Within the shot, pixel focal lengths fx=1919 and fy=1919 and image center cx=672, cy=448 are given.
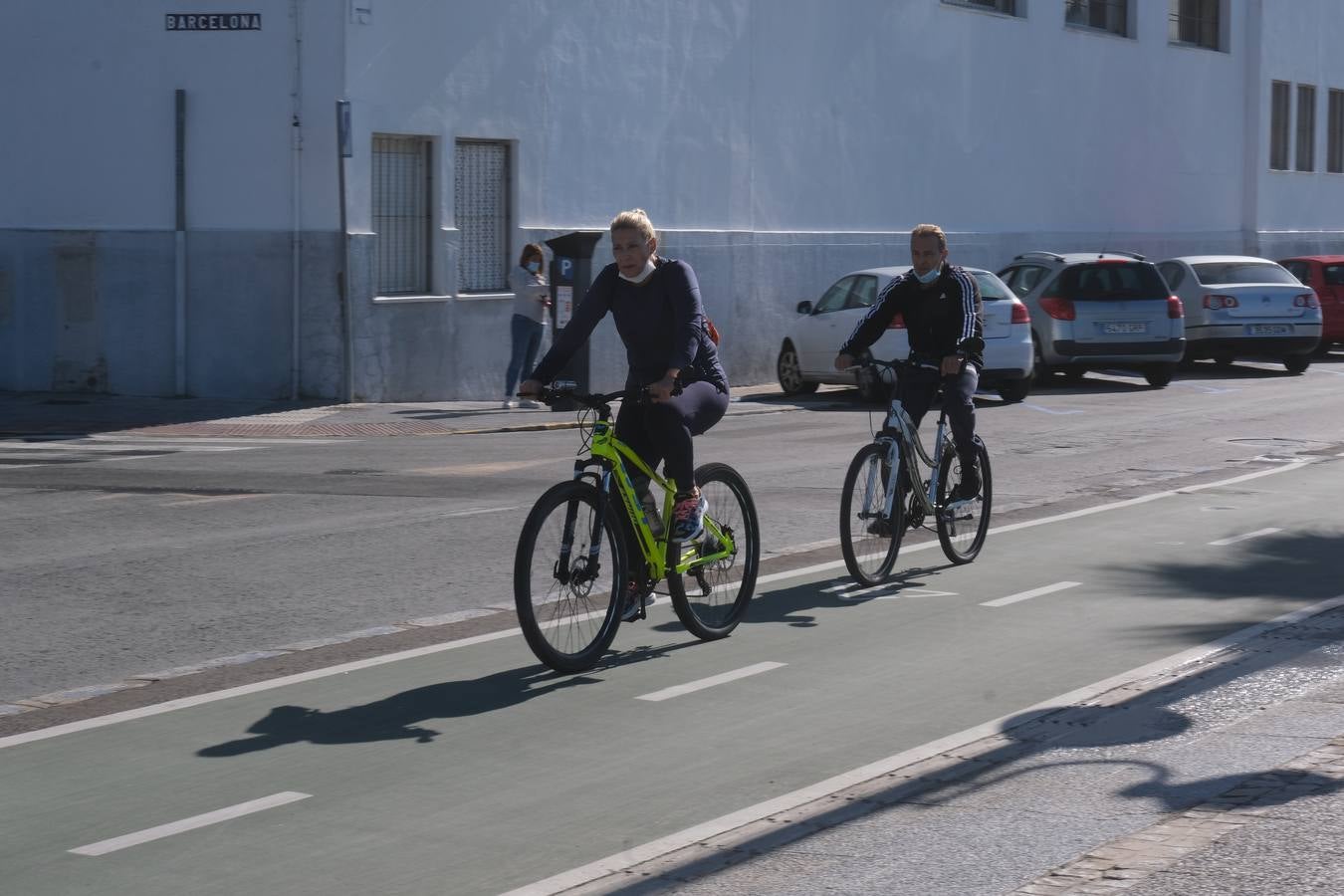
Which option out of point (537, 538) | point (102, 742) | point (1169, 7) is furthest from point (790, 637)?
point (1169, 7)

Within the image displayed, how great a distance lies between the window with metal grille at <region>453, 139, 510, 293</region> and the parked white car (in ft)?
11.9

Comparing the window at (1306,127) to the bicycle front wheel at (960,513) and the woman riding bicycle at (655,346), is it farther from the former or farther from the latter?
the woman riding bicycle at (655,346)

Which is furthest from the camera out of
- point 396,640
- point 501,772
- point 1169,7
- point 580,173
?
point 1169,7

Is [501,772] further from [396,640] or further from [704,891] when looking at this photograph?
[396,640]

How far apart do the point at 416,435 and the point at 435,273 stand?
154 inches

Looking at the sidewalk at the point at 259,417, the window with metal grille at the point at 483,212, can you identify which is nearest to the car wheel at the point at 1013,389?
the sidewalk at the point at 259,417

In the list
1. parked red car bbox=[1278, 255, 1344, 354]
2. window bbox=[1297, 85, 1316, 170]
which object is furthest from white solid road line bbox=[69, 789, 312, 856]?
window bbox=[1297, 85, 1316, 170]

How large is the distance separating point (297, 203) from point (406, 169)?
5.08 feet

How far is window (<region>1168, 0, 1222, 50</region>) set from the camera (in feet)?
123

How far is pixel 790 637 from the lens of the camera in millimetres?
8266

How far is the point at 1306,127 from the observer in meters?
41.0

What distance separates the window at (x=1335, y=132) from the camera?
42.1 metres

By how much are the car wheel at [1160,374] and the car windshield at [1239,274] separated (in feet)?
9.23

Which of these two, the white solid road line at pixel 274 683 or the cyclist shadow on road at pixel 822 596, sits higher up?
the cyclist shadow on road at pixel 822 596
